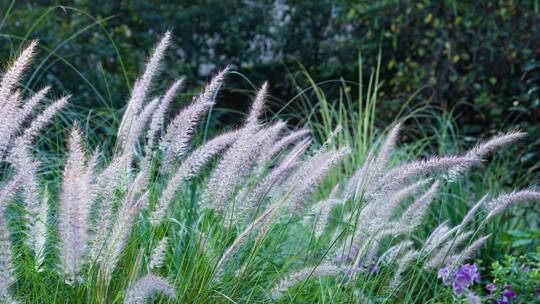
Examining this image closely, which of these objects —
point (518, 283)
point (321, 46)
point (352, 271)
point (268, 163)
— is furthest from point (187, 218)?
point (321, 46)

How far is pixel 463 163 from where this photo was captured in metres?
2.36

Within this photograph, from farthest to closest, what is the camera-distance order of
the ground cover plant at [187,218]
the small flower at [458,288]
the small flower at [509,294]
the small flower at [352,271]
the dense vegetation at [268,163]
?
1. the small flower at [509,294]
2. the small flower at [458,288]
3. the small flower at [352,271]
4. the dense vegetation at [268,163]
5. the ground cover plant at [187,218]

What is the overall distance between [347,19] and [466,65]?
1.34m

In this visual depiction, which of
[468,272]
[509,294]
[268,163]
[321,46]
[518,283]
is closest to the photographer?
[268,163]

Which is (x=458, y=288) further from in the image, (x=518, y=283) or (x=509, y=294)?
(x=518, y=283)

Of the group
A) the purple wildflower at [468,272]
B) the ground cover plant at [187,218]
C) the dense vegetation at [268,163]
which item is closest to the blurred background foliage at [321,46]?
the dense vegetation at [268,163]

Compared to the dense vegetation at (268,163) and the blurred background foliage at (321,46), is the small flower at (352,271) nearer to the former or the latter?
the dense vegetation at (268,163)

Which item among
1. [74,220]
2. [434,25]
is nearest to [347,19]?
[434,25]

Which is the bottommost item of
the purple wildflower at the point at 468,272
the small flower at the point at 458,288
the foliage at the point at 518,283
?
the foliage at the point at 518,283

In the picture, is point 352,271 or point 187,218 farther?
Result: point 187,218

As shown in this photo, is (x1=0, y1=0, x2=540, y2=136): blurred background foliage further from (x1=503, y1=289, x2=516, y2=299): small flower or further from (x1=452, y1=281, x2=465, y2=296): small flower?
(x1=452, y1=281, x2=465, y2=296): small flower

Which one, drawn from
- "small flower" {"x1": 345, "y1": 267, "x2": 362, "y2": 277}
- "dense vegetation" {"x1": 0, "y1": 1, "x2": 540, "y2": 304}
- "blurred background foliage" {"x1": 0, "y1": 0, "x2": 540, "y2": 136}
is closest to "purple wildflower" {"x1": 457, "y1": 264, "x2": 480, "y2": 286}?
"dense vegetation" {"x1": 0, "y1": 1, "x2": 540, "y2": 304}

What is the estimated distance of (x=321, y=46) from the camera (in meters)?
8.30

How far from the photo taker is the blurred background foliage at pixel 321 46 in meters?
6.70
